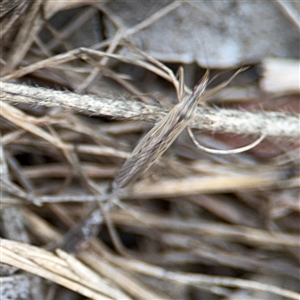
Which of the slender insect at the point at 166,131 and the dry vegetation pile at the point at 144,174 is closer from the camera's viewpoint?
the slender insect at the point at 166,131

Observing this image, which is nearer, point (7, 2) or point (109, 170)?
point (7, 2)

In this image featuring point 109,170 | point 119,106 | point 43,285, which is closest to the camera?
point 119,106

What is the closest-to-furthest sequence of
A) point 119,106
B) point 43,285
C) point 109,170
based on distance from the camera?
point 119,106 → point 43,285 → point 109,170

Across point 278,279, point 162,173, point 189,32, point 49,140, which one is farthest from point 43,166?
point 278,279

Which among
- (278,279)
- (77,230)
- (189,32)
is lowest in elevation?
(77,230)

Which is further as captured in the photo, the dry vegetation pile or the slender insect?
the dry vegetation pile

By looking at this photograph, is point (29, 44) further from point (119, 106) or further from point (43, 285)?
point (43, 285)

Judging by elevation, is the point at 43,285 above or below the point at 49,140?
below

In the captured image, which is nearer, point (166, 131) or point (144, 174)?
point (166, 131)
